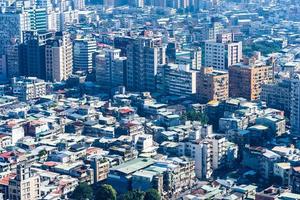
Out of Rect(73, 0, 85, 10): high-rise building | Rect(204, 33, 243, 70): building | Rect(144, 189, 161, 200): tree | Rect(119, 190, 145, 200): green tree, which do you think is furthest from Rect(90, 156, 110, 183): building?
Rect(73, 0, 85, 10): high-rise building

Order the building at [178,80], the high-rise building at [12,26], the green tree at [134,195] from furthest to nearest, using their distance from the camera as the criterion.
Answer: the high-rise building at [12,26] → the building at [178,80] → the green tree at [134,195]

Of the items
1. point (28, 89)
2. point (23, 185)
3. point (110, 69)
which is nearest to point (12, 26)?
point (110, 69)

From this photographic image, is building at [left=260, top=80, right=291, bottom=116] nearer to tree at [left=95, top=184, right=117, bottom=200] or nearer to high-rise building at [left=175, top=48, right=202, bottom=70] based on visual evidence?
high-rise building at [left=175, top=48, right=202, bottom=70]

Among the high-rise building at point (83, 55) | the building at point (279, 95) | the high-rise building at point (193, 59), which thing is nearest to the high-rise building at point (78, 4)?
the high-rise building at point (83, 55)

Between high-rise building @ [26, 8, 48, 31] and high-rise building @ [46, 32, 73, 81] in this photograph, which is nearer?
high-rise building @ [46, 32, 73, 81]

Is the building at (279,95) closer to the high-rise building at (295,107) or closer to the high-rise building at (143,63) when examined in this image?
the high-rise building at (295,107)

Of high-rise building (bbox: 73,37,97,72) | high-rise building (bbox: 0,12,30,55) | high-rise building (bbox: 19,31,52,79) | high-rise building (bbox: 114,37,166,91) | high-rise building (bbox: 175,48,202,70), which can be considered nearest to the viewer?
high-rise building (bbox: 114,37,166,91)

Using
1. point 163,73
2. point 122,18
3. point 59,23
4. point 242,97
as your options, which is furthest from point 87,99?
point 122,18

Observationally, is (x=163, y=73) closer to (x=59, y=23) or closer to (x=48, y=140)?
(x=48, y=140)
